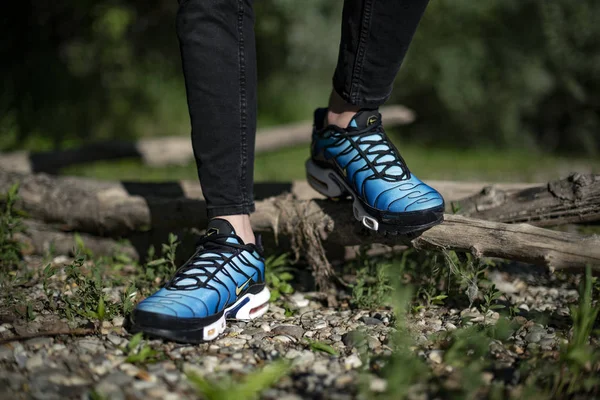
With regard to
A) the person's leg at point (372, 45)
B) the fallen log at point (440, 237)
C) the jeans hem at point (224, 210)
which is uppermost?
the person's leg at point (372, 45)

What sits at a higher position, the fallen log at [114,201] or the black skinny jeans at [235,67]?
the black skinny jeans at [235,67]

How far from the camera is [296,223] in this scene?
2174 mm

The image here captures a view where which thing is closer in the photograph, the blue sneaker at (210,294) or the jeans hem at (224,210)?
the blue sneaker at (210,294)

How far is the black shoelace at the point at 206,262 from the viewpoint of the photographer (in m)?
1.72

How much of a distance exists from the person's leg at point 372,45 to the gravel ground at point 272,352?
811 mm

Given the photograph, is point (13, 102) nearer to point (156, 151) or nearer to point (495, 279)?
point (156, 151)

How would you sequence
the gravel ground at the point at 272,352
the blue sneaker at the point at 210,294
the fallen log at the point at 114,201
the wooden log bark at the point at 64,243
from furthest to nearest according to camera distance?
the wooden log bark at the point at 64,243 < the fallen log at the point at 114,201 < the blue sneaker at the point at 210,294 < the gravel ground at the point at 272,352

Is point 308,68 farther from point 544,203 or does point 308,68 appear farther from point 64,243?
point 544,203

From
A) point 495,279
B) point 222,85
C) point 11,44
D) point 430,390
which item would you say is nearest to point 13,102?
point 11,44

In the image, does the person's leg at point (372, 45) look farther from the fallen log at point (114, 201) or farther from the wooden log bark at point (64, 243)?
the wooden log bark at point (64, 243)

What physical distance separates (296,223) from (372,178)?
17.5 inches

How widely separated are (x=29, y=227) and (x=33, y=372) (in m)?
1.51

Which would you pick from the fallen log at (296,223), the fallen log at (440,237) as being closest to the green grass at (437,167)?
the fallen log at (296,223)

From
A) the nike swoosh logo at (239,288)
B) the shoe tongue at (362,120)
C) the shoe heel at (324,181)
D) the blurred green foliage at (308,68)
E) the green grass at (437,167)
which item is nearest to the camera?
the nike swoosh logo at (239,288)
